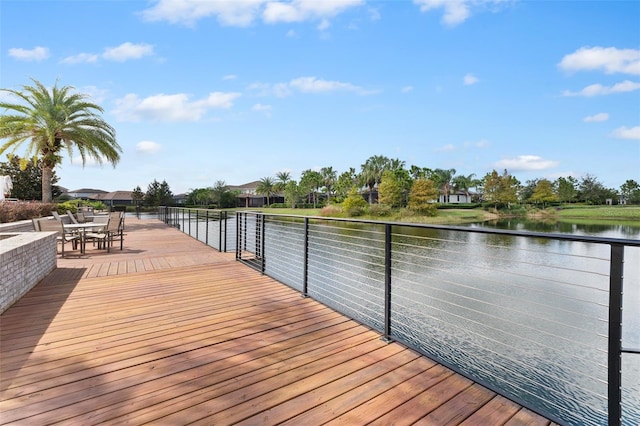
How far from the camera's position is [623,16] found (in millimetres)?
12867

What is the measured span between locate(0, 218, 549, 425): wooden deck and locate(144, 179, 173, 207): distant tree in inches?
1570

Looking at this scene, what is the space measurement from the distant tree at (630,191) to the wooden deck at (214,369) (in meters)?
58.0

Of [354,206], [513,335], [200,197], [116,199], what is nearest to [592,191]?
[354,206]

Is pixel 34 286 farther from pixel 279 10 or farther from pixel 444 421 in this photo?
pixel 279 10

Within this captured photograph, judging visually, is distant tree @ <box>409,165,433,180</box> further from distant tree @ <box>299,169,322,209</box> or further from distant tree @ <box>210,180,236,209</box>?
distant tree @ <box>210,180,236,209</box>

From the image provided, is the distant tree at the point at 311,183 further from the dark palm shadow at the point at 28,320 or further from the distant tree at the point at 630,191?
the dark palm shadow at the point at 28,320

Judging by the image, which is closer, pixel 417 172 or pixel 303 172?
pixel 417 172

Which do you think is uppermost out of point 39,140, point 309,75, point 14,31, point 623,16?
point 623,16

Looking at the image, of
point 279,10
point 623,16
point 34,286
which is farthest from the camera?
→ point 623,16

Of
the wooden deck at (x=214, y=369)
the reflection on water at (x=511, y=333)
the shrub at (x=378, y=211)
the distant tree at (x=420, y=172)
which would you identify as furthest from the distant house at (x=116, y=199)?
the wooden deck at (x=214, y=369)

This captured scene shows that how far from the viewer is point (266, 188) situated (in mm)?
57000

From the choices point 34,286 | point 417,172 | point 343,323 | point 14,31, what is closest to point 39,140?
point 14,31

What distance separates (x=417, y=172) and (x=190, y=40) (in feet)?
141

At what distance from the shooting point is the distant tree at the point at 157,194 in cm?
3953
